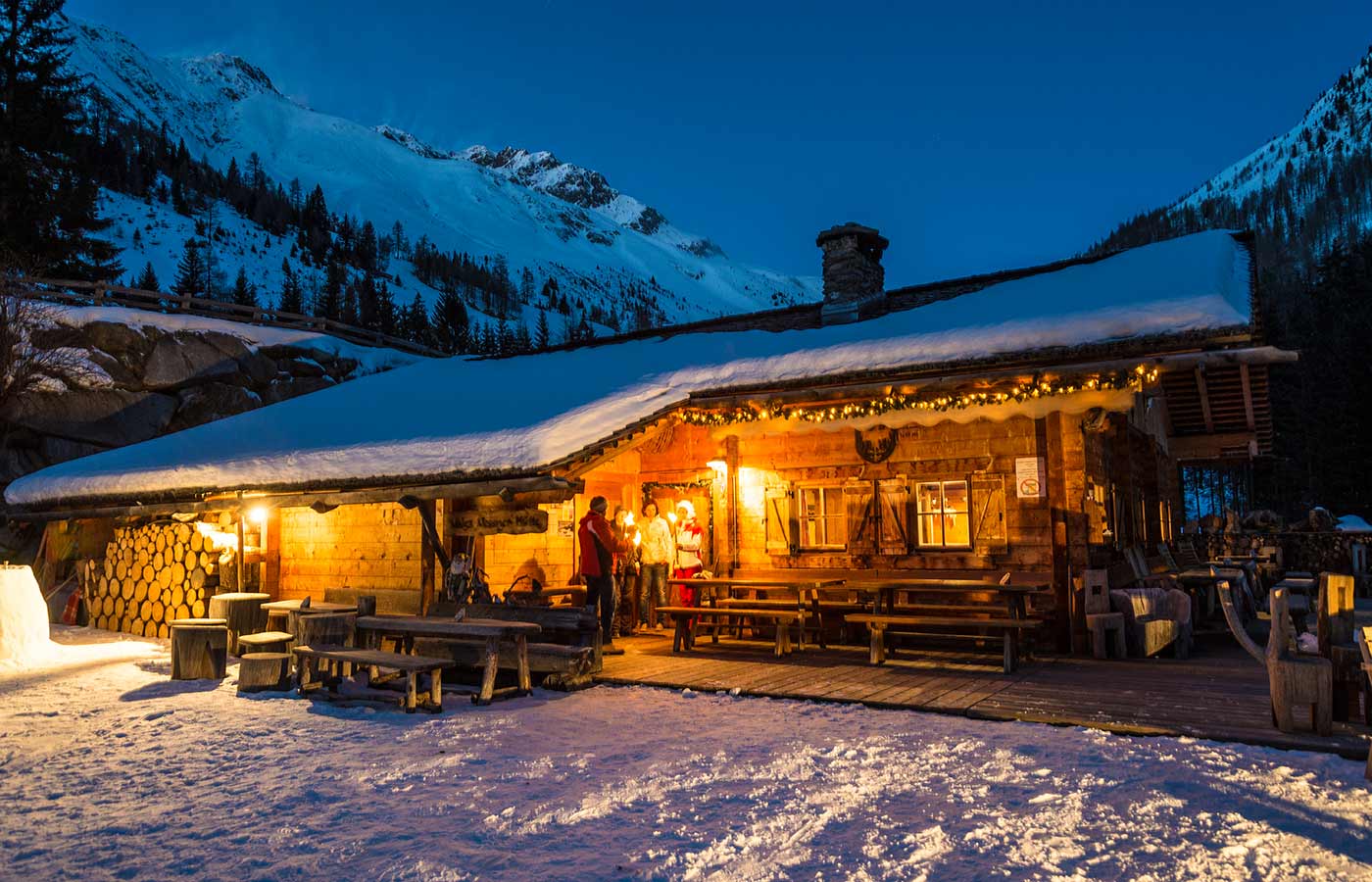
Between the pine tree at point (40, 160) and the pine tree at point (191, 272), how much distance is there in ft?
67.7

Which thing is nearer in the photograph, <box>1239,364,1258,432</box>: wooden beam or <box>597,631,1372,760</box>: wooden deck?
<box>597,631,1372,760</box>: wooden deck

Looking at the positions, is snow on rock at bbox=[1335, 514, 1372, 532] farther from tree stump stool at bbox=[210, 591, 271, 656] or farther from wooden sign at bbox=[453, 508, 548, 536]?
tree stump stool at bbox=[210, 591, 271, 656]

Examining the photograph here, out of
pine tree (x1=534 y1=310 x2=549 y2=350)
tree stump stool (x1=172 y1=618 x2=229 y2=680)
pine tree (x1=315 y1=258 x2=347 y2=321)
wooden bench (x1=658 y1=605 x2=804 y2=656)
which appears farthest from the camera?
pine tree (x1=534 y1=310 x2=549 y2=350)

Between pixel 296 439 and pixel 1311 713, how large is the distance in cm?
1371

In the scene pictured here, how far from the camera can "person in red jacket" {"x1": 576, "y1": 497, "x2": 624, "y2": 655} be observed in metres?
10.4

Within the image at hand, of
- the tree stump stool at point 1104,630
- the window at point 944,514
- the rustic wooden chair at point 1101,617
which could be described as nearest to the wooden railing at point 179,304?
the window at point 944,514

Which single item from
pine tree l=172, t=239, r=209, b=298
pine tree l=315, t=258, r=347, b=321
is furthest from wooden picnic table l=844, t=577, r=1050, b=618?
pine tree l=172, t=239, r=209, b=298

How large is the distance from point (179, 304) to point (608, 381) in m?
24.1

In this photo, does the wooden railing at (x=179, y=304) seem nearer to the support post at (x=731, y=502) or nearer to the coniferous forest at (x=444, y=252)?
the coniferous forest at (x=444, y=252)

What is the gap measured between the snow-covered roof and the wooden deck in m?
3.17

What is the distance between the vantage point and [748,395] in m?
11.8

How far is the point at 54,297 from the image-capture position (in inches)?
1077

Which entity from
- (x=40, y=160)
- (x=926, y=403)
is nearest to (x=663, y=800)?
(x=926, y=403)

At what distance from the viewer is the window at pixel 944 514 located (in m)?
11.6
